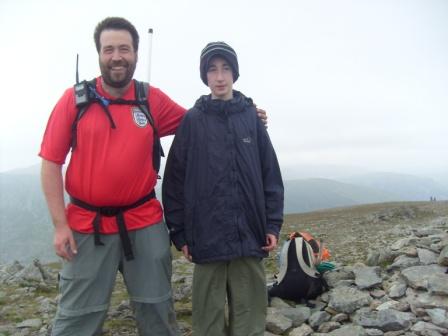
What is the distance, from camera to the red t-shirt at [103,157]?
16.2 ft

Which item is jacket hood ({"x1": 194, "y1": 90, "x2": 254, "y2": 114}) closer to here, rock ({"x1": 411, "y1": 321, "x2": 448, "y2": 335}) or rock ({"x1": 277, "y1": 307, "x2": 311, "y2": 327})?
rock ({"x1": 277, "y1": 307, "x2": 311, "y2": 327})

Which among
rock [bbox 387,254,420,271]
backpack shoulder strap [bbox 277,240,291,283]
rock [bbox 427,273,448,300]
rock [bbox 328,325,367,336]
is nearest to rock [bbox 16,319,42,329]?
backpack shoulder strap [bbox 277,240,291,283]

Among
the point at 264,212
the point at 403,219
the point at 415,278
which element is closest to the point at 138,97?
the point at 264,212

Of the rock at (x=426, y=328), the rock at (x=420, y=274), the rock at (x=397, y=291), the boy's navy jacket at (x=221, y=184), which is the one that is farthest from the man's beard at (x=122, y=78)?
the rock at (x=420, y=274)

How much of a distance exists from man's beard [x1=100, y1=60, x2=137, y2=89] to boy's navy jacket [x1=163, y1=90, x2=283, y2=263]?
1.04 metres

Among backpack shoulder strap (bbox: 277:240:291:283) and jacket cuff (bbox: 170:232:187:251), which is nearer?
jacket cuff (bbox: 170:232:187:251)

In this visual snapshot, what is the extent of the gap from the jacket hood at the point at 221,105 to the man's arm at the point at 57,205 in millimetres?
2231

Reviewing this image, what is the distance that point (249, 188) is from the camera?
A: 17.9ft

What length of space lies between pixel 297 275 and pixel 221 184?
3.97 metres

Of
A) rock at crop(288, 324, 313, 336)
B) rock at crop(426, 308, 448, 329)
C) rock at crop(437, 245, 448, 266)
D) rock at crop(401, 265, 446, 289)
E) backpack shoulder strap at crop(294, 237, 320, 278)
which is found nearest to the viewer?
rock at crop(426, 308, 448, 329)

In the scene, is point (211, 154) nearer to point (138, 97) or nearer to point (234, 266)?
point (138, 97)

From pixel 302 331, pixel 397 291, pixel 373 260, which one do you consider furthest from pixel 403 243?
pixel 302 331

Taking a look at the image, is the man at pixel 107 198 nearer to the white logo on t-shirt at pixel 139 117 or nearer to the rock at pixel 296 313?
the white logo on t-shirt at pixel 139 117

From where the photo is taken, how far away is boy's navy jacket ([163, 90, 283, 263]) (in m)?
5.38
